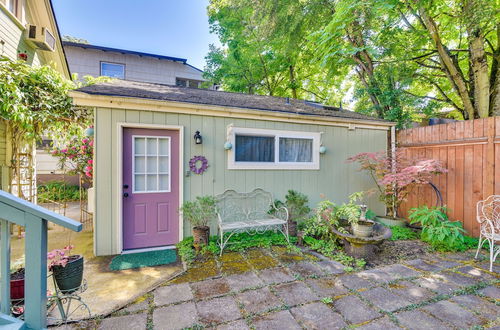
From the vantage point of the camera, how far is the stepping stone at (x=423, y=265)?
3260mm

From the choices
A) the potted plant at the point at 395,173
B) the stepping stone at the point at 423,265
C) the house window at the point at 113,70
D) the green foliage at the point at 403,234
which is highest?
the house window at the point at 113,70

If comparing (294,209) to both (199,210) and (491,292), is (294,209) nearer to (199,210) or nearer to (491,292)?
(199,210)

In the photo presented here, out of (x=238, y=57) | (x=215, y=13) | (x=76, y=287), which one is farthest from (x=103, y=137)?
(x=215, y=13)

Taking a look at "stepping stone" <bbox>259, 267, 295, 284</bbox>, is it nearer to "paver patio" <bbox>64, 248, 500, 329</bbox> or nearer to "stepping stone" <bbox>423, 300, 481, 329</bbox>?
"paver patio" <bbox>64, 248, 500, 329</bbox>

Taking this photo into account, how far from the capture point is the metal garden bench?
4441mm

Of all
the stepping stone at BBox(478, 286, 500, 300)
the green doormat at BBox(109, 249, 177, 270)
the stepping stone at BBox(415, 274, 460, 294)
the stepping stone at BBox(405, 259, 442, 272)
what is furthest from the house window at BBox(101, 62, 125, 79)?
the stepping stone at BBox(478, 286, 500, 300)

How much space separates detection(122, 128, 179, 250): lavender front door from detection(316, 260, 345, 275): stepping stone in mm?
2569

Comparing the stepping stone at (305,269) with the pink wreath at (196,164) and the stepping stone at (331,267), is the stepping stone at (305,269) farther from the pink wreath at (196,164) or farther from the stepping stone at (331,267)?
the pink wreath at (196,164)

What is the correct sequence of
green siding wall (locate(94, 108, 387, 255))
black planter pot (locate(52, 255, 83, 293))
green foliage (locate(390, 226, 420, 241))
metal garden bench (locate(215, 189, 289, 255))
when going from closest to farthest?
black planter pot (locate(52, 255, 83, 293)) < green siding wall (locate(94, 108, 387, 255)) < metal garden bench (locate(215, 189, 289, 255)) < green foliage (locate(390, 226, 420, 241))

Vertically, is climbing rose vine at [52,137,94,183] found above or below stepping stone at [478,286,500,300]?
above

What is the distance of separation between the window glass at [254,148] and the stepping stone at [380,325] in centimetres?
327

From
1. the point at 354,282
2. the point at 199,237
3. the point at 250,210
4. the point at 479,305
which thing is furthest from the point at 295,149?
the point at 479,305

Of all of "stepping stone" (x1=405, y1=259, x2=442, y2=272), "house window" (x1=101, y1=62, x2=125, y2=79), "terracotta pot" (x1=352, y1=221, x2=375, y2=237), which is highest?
"house window" (x1=101, y1=62, x2=125, y2=79)

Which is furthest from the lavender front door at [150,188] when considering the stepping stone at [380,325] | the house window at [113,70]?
the house window at [113,70]
